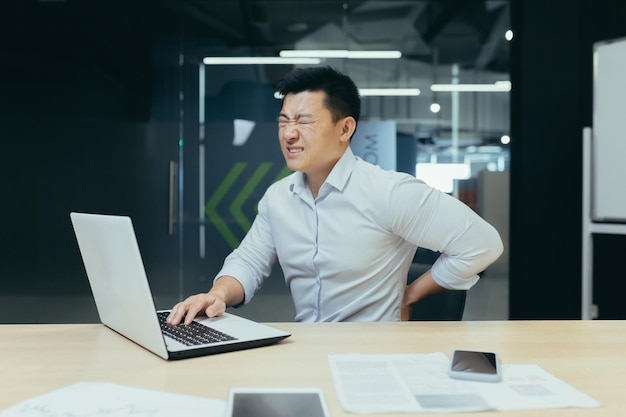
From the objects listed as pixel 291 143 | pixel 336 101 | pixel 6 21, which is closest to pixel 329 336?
pixel 291 143

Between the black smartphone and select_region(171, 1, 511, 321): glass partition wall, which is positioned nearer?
the black smartphone

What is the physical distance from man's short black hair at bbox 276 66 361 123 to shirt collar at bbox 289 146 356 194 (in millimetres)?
155

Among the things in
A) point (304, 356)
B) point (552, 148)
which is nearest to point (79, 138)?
point (552, 148)

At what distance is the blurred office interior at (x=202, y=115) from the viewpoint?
4.64m

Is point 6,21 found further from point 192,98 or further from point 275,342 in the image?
point 275,342

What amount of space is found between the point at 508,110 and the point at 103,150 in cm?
307

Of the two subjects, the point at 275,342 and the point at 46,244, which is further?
the point at 46,244

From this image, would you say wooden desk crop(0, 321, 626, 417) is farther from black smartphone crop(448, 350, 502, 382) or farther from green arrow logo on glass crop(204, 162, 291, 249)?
green arrow logo on glass crop(204, 162, 291, 249)

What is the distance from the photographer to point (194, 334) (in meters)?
1.45

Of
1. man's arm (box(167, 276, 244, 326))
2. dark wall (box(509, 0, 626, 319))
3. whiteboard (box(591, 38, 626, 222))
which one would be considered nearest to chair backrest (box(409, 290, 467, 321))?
man's arm (box(167, 276, 244, 326))

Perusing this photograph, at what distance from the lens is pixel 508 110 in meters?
4.62

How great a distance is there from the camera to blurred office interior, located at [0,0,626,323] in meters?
4.64

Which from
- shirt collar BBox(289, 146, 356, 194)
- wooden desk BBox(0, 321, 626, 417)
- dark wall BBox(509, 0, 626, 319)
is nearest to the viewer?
wooden desk BBox(0, 321, 626, 417)

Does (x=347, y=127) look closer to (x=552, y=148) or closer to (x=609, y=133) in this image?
(x=609, y=133)
